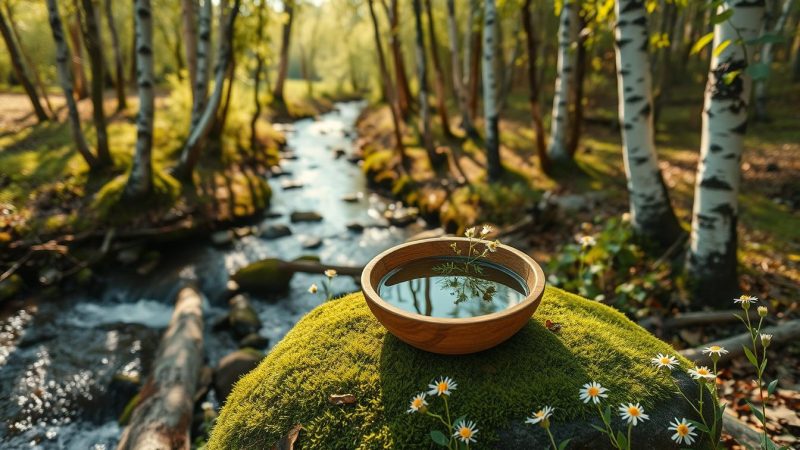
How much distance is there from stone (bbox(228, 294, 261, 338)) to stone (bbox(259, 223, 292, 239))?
281 cm

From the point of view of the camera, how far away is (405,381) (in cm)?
209

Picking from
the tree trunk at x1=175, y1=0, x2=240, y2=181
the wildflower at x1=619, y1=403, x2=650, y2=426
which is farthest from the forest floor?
the tree trunk at x1=175, y1=0, x2=240, y2=181

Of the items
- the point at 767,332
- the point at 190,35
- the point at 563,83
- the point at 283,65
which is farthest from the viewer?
the point at 283,65

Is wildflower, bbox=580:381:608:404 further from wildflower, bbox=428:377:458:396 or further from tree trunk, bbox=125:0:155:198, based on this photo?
tree trunk, bbox=125:0:155:198

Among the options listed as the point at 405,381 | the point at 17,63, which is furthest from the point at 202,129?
the point at 405,381

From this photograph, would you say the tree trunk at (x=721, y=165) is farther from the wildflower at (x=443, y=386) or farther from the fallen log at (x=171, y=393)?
the fallen log at (x=171, y=393)

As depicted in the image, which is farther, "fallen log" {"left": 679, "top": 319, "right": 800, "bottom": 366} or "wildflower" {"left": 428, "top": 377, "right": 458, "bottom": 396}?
"fallen log" {"left": 679, "top": 319, "right": 800, "bottom": 366}

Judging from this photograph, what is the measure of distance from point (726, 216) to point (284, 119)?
21.0 metres

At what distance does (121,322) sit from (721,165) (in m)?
7.66

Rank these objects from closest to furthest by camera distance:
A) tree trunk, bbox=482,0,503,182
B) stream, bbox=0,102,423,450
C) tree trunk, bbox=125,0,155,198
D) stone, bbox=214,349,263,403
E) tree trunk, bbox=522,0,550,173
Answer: stream, bbox=0,102,423,450 → stone, bbox=214,349,263,403 → tree trunk, bbox=125,0,155,198 → tree trunk, bbox=522,0,550,173 → tree trunk, bbox=482,0,503,182

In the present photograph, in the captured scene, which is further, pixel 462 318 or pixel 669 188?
pixel 669 188

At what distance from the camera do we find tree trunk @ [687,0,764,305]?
368 cm

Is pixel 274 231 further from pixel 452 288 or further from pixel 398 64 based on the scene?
pixel 452 288

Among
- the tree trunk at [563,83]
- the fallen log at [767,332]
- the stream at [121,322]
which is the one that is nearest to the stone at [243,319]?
the stream at [121,322]
